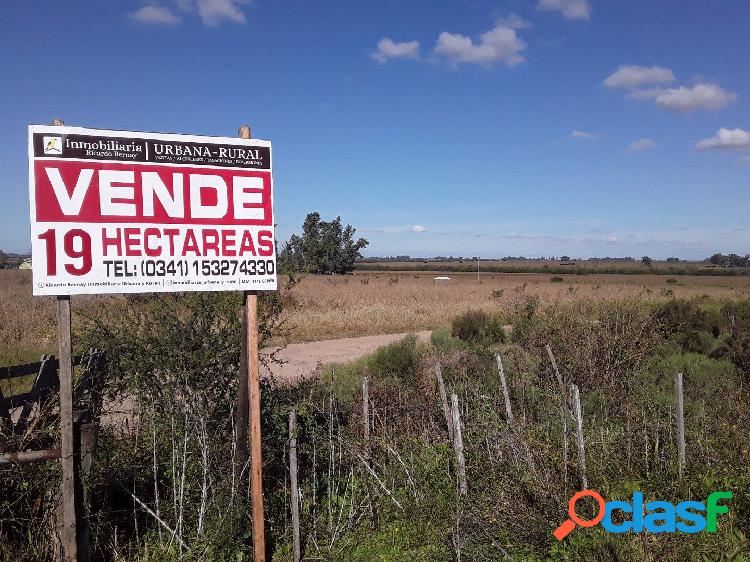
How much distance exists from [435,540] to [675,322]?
14.6 meters

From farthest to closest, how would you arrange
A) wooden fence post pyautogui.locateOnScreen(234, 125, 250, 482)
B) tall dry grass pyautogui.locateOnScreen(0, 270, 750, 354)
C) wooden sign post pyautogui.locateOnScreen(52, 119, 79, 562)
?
tall dry grass pyautogui.locateOnScreen(0, 270, 750, 354)
wooden fence post pyautogui.locateOnScreen(234, 125, 250, 482)
wooden sign post pyautogui.locateOnScreen(52, 119, 79, 562)

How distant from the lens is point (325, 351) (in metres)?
18.6

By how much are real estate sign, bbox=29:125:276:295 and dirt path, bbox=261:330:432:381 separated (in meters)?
10.4

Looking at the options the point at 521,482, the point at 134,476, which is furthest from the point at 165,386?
the point at 521,482

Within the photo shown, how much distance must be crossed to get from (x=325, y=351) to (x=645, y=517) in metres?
14.7

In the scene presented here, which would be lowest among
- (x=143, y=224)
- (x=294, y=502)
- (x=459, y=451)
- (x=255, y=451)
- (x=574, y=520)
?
(x=574, y=520)

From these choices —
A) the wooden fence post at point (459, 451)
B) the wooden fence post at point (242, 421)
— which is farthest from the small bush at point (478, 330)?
the wooden fence post at point (242, 421)

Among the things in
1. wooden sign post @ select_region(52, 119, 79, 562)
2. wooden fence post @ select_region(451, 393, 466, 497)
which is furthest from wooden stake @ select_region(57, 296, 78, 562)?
wooden fence post @ select_region(451, 393, 466, 497)

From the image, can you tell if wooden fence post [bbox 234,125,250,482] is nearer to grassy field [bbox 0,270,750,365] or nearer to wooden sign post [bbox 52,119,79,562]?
wooden sign post [bbox 52,119,79,562]

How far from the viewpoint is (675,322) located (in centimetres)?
1650

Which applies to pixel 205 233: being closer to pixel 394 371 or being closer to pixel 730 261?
pixel 394 371

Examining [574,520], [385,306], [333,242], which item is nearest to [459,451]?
[574,520]

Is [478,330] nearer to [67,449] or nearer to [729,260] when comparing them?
[67,449]

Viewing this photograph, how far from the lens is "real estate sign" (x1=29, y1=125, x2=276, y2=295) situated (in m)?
3.73
